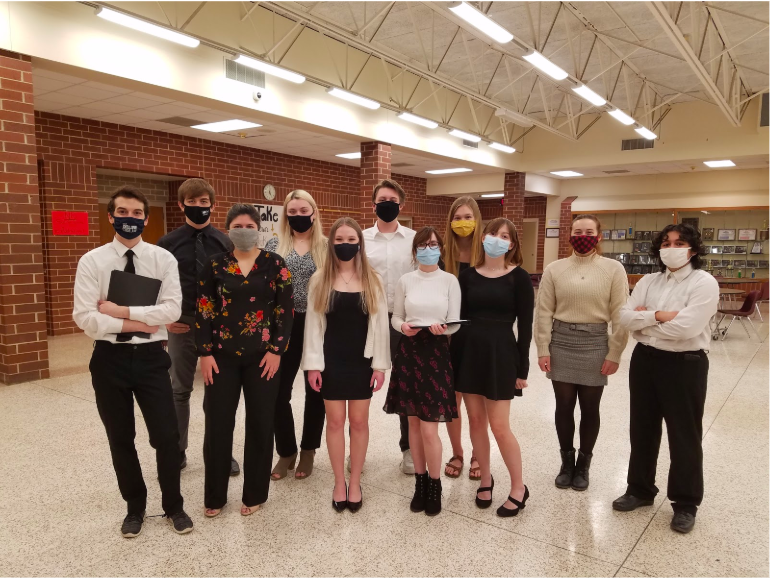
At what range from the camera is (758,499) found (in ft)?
9.70

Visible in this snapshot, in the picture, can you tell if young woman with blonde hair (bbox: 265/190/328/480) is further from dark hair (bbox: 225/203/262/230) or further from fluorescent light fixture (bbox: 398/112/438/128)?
fluorescent light fixture (bbox: 398/112/438/128)

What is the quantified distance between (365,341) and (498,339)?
69 cm

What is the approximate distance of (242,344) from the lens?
2.51 metres

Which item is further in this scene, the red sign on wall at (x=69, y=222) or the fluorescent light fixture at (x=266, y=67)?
the red sign on wall at (x=69, y=222)

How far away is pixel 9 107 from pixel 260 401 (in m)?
4.17

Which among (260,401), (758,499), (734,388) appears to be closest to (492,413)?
(260,401)

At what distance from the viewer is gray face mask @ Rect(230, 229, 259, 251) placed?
252 cm

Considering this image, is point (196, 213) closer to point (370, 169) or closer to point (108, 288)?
point (108, 288)

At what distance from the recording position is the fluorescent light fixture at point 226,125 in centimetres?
795

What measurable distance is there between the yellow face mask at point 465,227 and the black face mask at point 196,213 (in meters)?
1.45

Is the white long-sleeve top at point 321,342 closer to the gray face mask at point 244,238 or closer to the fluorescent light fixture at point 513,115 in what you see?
the gray face mask at point 244,238

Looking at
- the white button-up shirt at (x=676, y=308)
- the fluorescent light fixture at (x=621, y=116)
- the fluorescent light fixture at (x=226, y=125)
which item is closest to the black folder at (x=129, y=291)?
the white button-up shirt at (x=676, y=308)

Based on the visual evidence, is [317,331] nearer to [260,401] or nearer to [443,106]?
[260,401]

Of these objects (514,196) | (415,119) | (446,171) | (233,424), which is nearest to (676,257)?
(233,424)
